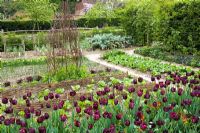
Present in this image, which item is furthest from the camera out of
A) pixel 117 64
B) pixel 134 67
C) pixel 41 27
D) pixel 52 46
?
pixel 41 27

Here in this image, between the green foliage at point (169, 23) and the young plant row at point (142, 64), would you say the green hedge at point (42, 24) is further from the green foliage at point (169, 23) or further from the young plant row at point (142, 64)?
the young plant row at point (142, 64)

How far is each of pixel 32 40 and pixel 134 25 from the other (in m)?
5.07

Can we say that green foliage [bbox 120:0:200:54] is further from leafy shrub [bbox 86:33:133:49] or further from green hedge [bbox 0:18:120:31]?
green hedge [bbox 0:18:120:31]

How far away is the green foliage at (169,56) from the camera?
12.6 m

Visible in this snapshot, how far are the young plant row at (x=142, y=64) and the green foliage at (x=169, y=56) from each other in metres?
0.83

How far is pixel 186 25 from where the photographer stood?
46.4 feet

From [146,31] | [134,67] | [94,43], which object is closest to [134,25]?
[146,31]

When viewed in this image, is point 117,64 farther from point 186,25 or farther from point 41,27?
point 41,27

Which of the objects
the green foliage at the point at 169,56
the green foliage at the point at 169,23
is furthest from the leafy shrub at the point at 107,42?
the green foliage at the point at 169,56

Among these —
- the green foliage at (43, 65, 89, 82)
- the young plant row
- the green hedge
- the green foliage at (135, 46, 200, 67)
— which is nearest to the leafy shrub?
the green foliage at (135, 46, 200, 67)

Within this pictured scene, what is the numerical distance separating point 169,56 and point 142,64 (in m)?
2.20

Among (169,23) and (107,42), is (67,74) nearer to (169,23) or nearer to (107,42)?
(169,23)

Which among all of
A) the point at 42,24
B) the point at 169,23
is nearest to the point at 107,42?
the point at 169,23

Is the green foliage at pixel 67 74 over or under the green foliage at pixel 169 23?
under
